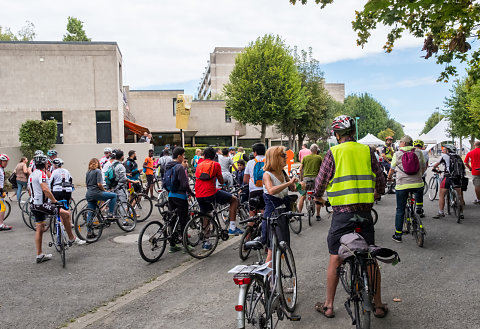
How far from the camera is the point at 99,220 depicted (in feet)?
28.4

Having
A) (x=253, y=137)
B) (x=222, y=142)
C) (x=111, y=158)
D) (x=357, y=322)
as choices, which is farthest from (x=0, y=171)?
(x=253, y=137)

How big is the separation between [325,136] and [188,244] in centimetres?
4243

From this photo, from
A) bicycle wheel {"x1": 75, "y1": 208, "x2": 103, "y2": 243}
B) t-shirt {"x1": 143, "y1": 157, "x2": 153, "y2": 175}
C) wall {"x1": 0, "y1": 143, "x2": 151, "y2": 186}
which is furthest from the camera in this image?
wall {"x1": 0, "y1": 143, "x2": 151, "y2": 186}

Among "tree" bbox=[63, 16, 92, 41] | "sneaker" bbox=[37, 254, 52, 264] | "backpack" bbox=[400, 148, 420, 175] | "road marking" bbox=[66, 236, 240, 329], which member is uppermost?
"tree" bbox=[63, 16, 92, 41]

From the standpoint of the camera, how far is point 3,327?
4.41 metres

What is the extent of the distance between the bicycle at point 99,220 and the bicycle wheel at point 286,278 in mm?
5448

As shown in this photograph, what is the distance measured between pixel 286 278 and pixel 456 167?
277 inches

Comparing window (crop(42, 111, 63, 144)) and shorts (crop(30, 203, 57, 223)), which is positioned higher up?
window (crop(42, 111, 63, 144))

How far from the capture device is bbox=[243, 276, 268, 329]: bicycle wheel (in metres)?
3.32

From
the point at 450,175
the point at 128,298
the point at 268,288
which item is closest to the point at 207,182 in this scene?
the point at 128,298

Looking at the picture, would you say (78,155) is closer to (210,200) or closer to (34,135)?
(34,135)

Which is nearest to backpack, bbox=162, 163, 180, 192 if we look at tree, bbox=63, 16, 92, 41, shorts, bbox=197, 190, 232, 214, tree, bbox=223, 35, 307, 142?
shorts, bbox=197, 190, 232, 214

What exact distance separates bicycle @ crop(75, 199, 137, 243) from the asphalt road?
455mm

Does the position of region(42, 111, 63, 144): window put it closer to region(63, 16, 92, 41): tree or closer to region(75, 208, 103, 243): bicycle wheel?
region(75, 208, 103, 243): bicycle wheel
